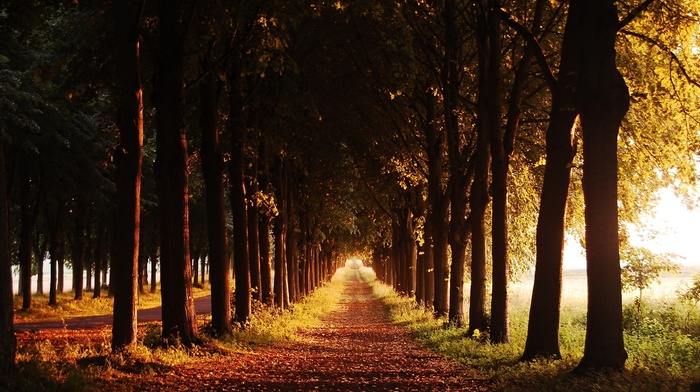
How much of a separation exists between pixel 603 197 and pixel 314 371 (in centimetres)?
581

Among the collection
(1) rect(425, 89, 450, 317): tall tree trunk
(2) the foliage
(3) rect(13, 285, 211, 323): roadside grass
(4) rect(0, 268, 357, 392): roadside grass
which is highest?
(1) rect(425, 89, 450, 317): tall tree trunk

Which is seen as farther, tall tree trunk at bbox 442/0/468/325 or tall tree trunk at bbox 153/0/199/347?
tall tree trunk at bbox 442/0/468/325

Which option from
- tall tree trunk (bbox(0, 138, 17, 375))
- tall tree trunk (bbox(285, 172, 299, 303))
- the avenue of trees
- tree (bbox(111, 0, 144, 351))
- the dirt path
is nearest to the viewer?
tall tree trunk (bbox(0, 138, 17, 375))

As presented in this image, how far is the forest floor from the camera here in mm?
9375

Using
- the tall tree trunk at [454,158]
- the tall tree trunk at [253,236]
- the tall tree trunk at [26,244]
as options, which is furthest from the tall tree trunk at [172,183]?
the tall tree trunk at [26,244]

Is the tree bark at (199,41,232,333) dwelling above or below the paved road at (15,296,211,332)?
above

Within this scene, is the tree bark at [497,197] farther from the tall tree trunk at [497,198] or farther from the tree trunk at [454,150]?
the tree trunk at [454,150]

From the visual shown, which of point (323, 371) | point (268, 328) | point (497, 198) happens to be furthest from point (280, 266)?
point (323, 371)

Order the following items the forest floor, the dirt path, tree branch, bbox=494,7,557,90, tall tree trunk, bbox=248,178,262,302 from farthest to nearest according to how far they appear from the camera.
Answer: tall tree trunk, bbox=248,178,262,302
tree branch, bbox=494,7,557,90
the dirt path
the forest floor

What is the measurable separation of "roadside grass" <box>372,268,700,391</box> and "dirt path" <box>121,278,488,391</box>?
0.55m

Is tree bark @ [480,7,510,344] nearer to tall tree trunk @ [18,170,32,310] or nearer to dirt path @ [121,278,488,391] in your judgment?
dirt path @ [121,278,488,391]

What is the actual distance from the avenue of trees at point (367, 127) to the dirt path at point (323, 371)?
135 cm

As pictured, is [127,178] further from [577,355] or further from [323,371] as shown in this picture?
[577,355]

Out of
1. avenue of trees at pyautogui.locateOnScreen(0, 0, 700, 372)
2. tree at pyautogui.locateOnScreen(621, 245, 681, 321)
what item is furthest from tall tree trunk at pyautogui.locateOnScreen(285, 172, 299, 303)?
tree at pyautogui.locateOnScreen(621, 245, 681, 321)
